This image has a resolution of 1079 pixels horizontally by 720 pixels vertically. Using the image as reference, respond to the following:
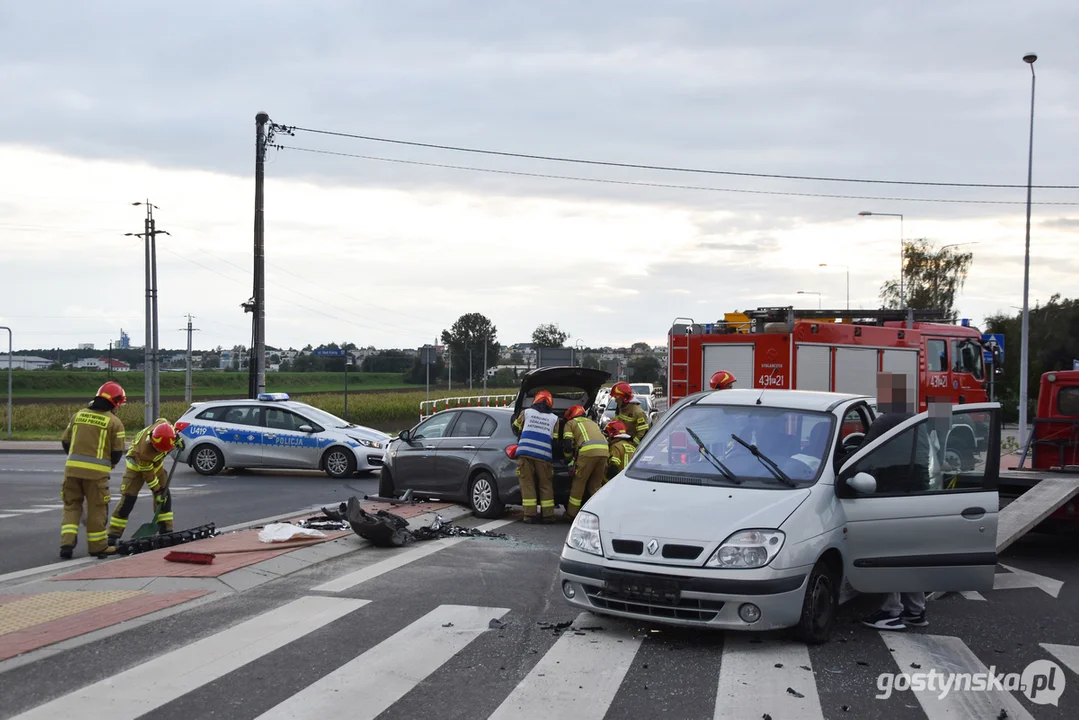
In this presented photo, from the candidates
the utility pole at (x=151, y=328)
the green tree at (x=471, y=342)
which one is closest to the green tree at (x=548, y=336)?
the green tree at (x=471, y=342)

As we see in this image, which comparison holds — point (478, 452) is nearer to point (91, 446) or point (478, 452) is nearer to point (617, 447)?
point (617, 447)

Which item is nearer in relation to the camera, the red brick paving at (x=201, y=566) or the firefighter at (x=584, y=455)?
the red brick paving at (x=201, y=566)

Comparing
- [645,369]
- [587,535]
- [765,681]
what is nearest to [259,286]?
[587,535]

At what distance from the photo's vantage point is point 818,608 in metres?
6.51

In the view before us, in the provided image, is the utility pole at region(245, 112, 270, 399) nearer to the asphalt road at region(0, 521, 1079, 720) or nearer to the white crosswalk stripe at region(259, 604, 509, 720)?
the asphalt road at region(0, 521, 1079, 720)

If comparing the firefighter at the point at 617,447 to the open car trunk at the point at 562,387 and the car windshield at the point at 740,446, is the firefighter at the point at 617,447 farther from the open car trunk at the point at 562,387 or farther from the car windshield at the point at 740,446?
the car windshield at the point at 740,446

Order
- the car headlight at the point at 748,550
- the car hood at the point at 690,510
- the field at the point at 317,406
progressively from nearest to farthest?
the car headlight at the point at 748,550 < the car hood at the point at 690,510 < the field at the point at 317,406

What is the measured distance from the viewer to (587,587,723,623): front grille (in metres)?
6.16

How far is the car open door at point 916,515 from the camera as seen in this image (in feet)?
22.1

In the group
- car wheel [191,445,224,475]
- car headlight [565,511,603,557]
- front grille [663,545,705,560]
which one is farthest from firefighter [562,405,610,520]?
car wheel [191,445,224,475]

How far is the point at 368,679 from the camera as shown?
572 cm

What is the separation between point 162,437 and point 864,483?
23.8 feet

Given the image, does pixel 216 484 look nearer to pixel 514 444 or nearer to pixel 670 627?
pixel 514 444

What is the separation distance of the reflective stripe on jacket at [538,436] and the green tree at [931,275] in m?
51.2
